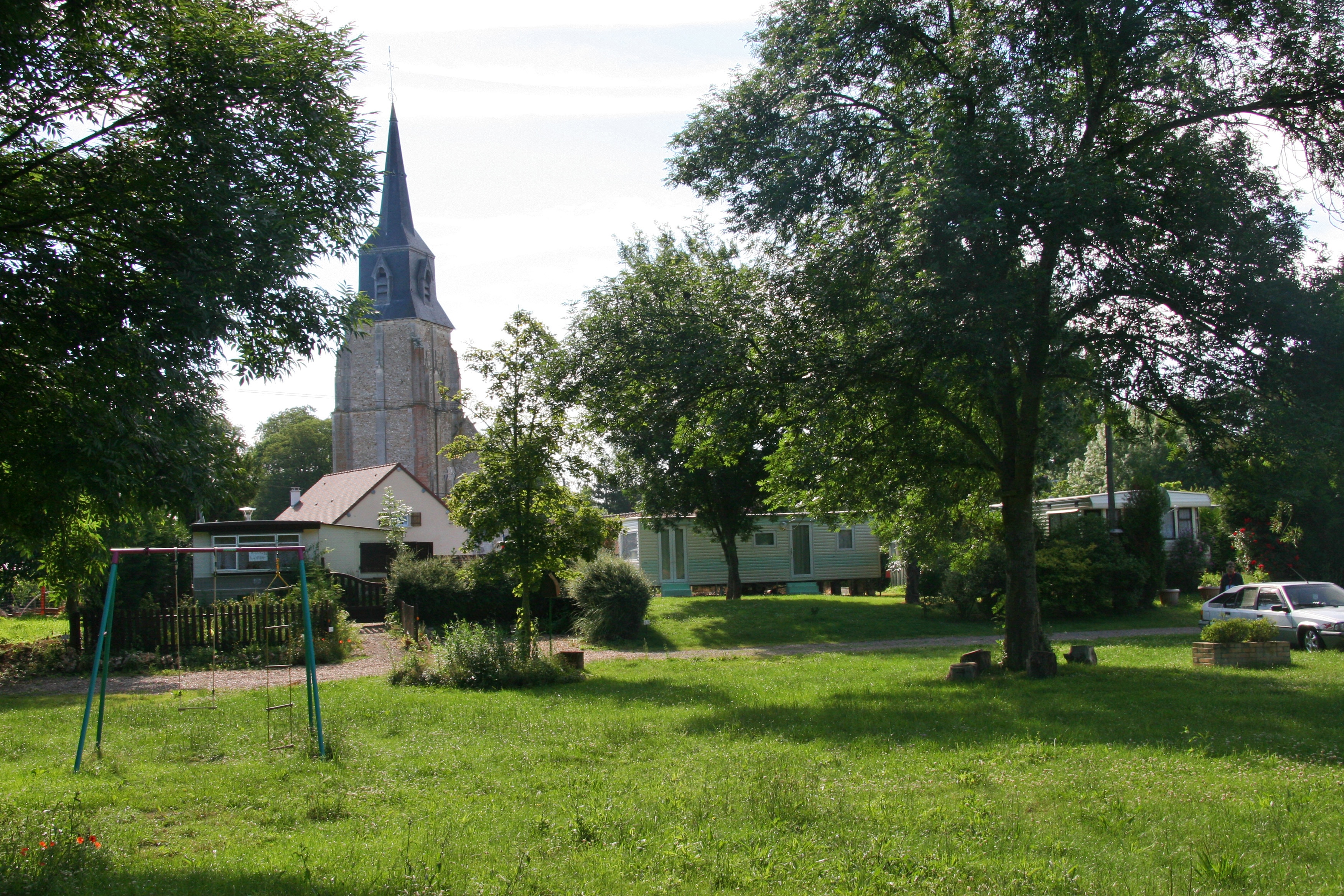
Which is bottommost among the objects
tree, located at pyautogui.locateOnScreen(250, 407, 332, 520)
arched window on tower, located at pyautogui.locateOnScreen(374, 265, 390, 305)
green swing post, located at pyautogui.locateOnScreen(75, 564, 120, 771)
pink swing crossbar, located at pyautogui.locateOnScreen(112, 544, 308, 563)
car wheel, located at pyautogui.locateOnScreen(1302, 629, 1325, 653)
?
car wheel, located at pyautogui.locateOnScreen(1302, 629, 1325, 653)

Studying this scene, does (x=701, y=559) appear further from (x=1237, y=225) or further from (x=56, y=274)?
(x=56, y=274)

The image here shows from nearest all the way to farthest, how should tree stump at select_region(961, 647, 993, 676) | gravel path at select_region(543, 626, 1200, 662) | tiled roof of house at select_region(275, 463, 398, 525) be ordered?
tree stump at select_region(961, 647, 993, 676)
gravel path at select_region(543, 626, 1200, 662)
tiled roof of house at select_region(275, 463, 398, 525)

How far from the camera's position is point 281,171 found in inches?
265

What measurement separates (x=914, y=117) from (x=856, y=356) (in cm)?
404

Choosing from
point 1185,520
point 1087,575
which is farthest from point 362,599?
point 1185,520

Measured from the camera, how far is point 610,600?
21656 mm

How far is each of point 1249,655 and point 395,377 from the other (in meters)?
64.0

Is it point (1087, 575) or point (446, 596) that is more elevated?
point (446, 596)

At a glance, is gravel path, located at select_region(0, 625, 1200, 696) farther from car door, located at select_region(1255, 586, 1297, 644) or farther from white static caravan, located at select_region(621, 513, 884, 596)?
white static caravan, located at select_region(621, 513, 884, 596)

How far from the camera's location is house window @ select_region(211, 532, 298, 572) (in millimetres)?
25672

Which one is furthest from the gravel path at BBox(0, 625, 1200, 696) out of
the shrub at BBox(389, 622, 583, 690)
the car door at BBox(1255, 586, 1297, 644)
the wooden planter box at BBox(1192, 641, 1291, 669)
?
the wooden planter box at BBox(1192, 641, 1291, 669)

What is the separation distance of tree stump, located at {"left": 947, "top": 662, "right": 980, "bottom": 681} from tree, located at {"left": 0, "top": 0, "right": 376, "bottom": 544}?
32.7 feet

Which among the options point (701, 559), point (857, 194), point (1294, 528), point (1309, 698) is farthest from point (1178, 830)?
point (701, 559)

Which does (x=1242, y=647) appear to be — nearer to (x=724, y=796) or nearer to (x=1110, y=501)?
(x=724, y=796)
